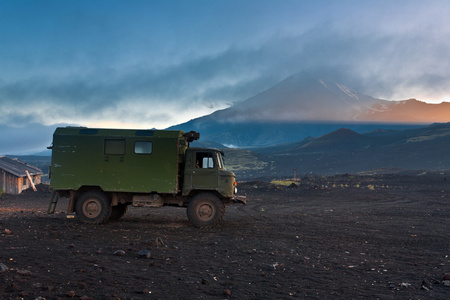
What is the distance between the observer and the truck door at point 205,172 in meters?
15.0

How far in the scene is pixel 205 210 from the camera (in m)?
15.1

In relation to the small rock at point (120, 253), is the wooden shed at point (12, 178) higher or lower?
higher

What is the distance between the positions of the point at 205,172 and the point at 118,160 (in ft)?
11.0

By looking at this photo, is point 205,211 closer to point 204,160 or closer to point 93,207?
point 204,160

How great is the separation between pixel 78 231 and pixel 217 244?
497 centimetres

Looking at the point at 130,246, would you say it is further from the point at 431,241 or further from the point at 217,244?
the point at 431,241

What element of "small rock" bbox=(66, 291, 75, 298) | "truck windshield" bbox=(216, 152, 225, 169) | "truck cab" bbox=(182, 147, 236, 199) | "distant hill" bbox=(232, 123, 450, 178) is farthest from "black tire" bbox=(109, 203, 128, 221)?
"distant hill" bbox=(232, 123, 450, 178)

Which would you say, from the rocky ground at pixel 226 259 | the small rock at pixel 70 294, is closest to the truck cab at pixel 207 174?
the rocky ground at pixel 226 259

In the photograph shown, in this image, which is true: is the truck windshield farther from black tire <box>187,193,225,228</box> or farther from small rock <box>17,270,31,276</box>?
small rock <box>17,270,31,276</box>

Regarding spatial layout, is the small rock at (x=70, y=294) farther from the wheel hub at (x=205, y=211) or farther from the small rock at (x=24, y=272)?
the wheel hub at (x=205, y=211)

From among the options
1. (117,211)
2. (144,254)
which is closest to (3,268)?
(144,254)

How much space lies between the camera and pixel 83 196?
15523 millimetres

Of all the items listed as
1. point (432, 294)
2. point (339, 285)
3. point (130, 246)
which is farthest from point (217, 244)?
point (432, 294)

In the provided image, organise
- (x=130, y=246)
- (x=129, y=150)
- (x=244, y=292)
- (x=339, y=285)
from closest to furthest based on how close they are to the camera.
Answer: (x=244, y=292) → (x=339, y=285) → (x=130, y=246) → (x=129, y=150)
